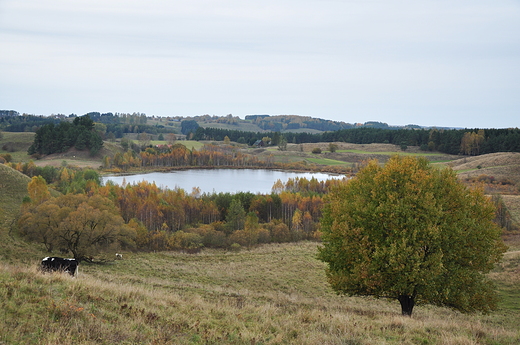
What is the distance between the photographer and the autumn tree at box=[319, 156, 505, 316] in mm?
14773

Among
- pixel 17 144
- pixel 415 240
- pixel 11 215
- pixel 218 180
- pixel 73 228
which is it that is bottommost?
pixel 218 180

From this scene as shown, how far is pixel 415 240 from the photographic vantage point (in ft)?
49.5

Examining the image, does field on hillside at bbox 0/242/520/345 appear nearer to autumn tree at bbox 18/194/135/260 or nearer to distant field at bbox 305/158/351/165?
autumn tree at bbox 18/194/135/260

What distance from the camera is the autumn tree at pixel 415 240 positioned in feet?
48.5

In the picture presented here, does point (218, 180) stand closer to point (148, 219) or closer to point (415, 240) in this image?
point (148, 219)

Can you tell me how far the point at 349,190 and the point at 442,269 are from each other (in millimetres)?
5446

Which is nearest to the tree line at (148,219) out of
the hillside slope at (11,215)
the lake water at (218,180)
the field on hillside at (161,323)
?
the hillside slope at (11,215)

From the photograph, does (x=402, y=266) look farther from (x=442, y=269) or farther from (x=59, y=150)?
(x=59, y=150)

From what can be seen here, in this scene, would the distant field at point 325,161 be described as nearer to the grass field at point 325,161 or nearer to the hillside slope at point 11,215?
the grass field at point 325,161

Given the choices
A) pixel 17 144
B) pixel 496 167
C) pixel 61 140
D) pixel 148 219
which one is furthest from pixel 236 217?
pixel 17 144

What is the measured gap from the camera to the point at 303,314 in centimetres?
1154

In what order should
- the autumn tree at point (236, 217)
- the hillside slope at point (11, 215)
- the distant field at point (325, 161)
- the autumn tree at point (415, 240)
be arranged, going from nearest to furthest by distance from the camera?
the autumn tree at point (415, 240) → the hillside slope at point (11, 215) → the autumn tree at point (236, 217) → the distant field at point (325, 161)

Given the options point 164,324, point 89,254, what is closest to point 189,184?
point 89,254

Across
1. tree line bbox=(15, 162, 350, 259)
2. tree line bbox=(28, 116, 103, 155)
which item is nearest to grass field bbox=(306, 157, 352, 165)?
tree line bbox=(15, 162, 350, 259)
